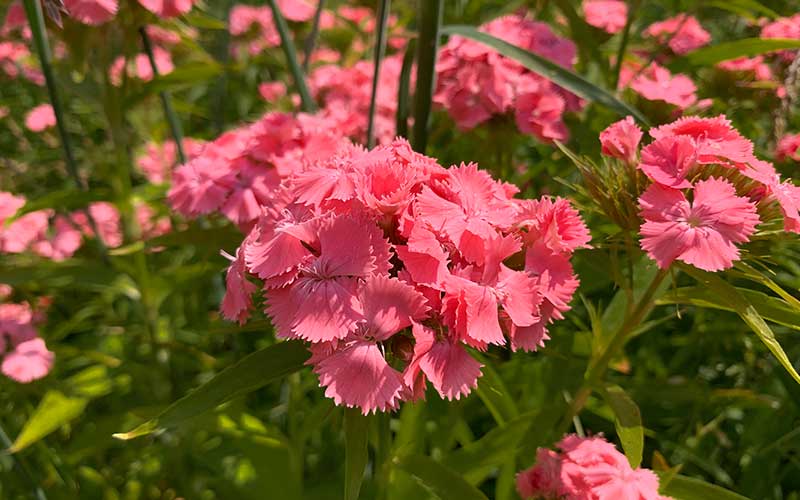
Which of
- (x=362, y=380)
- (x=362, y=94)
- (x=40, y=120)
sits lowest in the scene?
(x=40, y=120)

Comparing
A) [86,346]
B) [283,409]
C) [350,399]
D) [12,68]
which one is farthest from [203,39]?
[350,399]

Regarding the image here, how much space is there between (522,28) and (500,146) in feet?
0.76

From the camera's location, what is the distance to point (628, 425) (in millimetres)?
751

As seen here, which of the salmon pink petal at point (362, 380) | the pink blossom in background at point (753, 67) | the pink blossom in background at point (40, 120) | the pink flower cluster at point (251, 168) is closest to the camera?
the salmon pink petal at point (362, 380)

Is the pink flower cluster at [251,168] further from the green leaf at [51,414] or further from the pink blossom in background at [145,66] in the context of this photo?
the pink blossom in background at [145,66]

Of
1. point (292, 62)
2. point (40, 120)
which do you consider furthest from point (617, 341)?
point (40, 120)

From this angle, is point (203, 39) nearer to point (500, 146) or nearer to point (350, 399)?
point (500, 146)

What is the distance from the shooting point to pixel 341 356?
0.61 m

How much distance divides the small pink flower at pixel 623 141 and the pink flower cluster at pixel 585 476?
13.5 inches

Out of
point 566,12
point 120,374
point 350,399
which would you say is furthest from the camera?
point 120,374

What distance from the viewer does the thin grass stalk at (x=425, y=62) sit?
1004mm

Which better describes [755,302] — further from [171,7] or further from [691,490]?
[171,7]

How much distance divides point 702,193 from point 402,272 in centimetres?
32

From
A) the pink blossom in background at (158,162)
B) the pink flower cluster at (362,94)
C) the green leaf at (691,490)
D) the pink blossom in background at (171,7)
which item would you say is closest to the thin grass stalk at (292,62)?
the pink flower cluster at (362,94)
